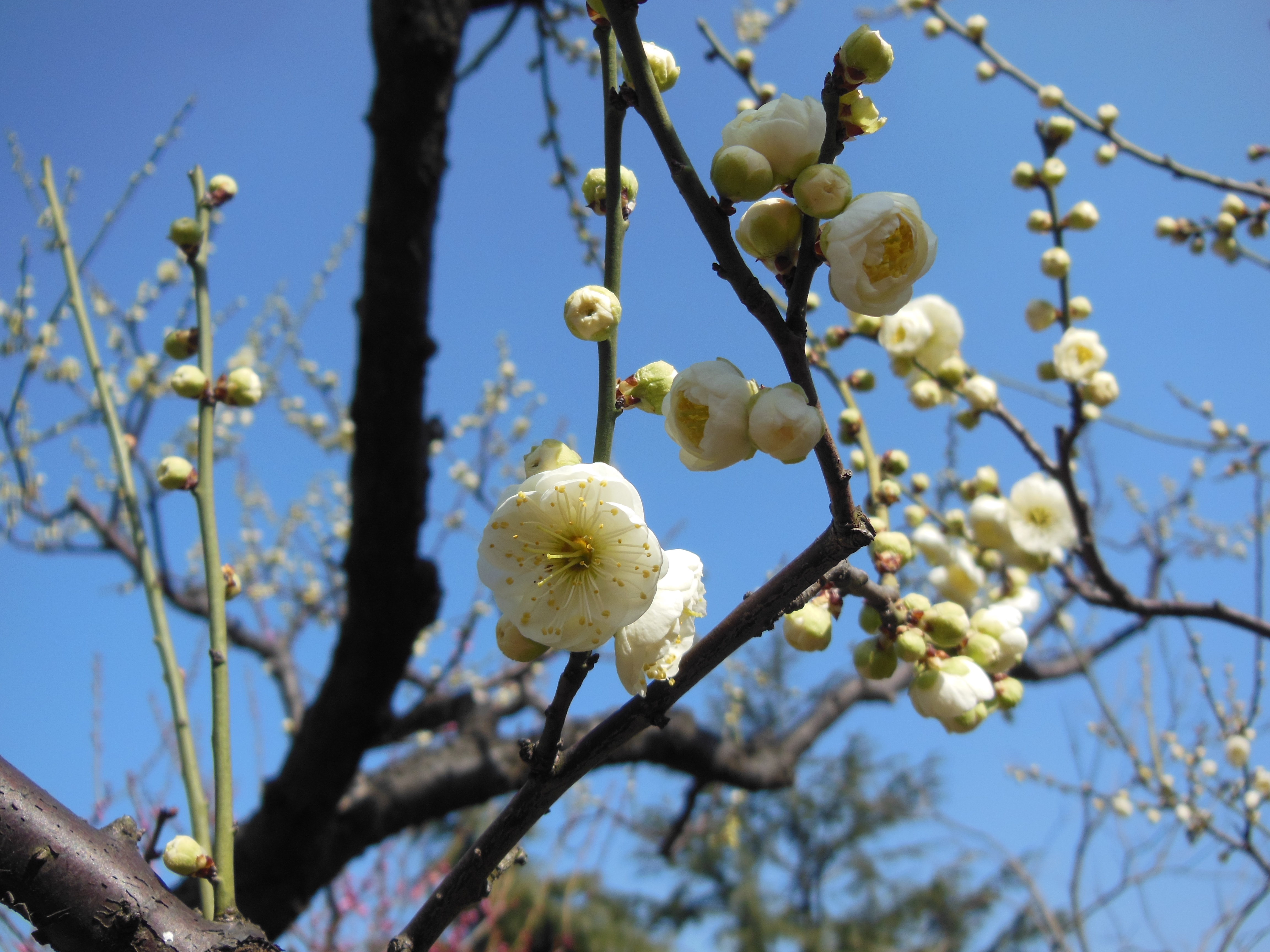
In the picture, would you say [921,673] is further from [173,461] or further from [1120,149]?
[1120,149]

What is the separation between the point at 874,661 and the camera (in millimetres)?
857

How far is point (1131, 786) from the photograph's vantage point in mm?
3275

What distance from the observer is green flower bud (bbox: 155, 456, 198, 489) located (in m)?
0.90

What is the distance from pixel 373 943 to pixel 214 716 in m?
3.41

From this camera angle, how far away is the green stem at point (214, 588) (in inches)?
29.2

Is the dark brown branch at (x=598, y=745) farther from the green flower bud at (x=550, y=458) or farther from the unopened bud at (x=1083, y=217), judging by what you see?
the unopened bud at (x=1083, y=217)

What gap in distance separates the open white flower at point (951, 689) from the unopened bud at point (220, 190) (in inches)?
43.0

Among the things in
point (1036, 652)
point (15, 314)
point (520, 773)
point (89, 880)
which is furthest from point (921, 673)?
point (1036, 652)

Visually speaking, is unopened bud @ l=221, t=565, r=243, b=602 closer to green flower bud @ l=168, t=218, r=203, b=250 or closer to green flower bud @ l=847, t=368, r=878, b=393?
green flower bud @ l=168, t=218, r=203, b=250

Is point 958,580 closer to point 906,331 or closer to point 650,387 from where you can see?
point 906,331

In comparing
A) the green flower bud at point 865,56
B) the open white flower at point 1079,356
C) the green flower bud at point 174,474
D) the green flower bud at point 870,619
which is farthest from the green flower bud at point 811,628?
the open white flower at point 1079,356

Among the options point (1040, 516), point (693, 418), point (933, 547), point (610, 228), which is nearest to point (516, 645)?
point (693, 418)

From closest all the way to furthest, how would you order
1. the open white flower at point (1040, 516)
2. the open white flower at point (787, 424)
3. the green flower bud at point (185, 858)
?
the open white flower at point (787, 424)
the green flower bud at point (185, 858)
the open white flower at point (1040, 516)

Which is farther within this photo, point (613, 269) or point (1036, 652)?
point (1036, 652)
